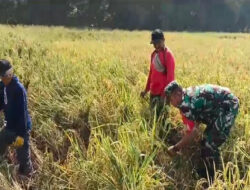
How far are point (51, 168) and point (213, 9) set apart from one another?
44.2m

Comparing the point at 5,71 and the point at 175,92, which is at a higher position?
the point at 5,71

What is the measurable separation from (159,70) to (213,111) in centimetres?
137

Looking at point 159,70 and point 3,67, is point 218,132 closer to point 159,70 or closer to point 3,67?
point 159,70

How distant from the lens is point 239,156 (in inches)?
156

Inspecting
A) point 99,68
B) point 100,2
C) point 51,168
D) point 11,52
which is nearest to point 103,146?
point 51,168

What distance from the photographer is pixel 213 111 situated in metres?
3.93

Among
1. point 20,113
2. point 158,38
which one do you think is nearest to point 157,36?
point 158,38

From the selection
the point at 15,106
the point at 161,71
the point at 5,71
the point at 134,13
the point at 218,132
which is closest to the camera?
the point at 218,132

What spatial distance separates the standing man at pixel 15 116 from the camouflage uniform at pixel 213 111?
1.62 meters

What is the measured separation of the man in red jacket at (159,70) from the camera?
16.3 feet

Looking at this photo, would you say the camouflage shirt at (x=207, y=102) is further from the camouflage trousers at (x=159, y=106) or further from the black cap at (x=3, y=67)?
the black cap at (x=3, y=67)

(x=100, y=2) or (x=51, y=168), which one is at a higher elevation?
(x=100, y=2)

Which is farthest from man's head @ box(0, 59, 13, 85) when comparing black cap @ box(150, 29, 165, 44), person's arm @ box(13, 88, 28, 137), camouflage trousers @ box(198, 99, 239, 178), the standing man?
camouflage trousers @ box(198, 99, 239, 178)

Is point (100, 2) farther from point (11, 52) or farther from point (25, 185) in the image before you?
point (25, 185)
